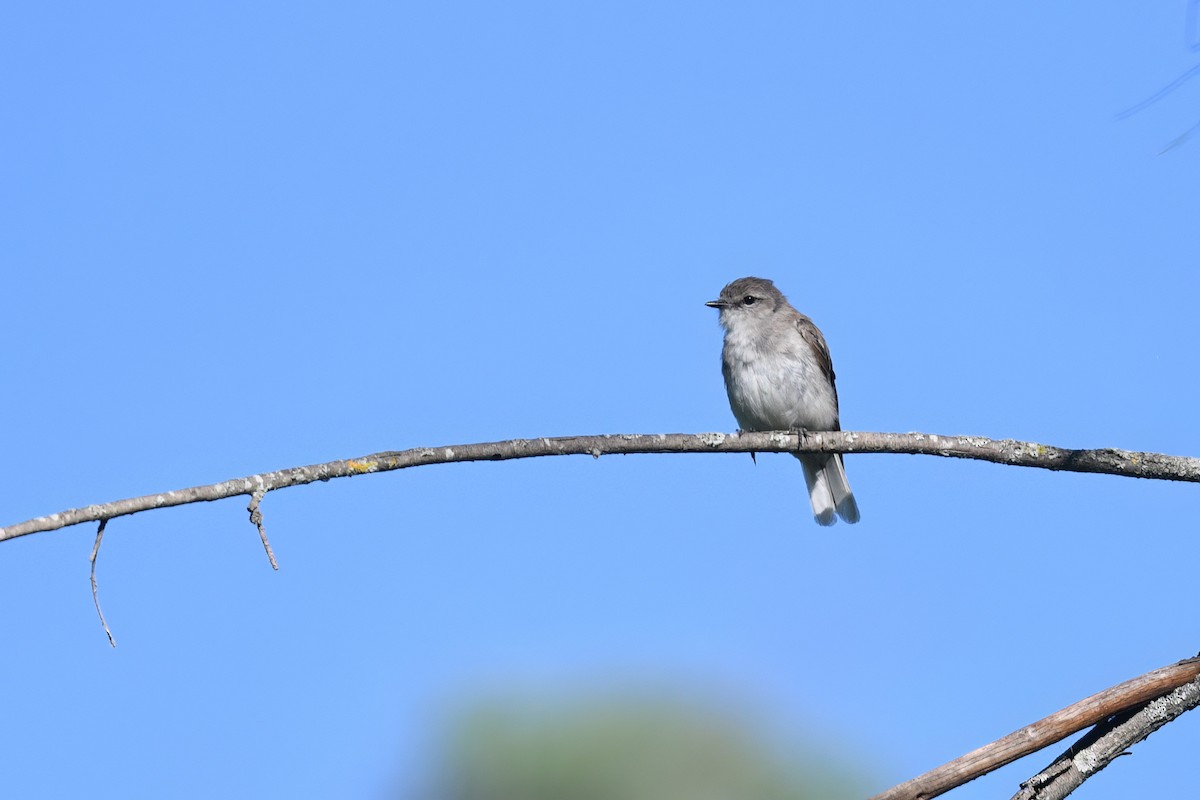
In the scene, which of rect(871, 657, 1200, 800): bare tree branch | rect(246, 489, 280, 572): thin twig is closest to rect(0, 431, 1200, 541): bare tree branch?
rect(246, 489, 280, 572): thin twig

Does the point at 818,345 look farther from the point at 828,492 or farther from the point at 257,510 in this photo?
the point at 257,510

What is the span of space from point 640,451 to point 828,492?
5.29 meters

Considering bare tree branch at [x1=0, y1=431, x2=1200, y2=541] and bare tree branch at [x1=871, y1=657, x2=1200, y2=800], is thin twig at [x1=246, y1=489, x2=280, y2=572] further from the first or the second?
bare tree branch at [x1=871, y1=657, x2=1200, y2=800]

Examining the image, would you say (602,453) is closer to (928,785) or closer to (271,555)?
(271,555)

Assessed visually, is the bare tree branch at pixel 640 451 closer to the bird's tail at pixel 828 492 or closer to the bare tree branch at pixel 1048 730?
the bare tree branch at pixel 1048 730

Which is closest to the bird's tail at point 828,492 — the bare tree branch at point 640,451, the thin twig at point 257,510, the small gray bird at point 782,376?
the small gray bird at point 782,376

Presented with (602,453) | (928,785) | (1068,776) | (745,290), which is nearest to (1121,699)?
(1068,776)

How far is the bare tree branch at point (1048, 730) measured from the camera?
10.3 ft

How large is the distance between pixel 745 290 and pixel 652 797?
7000mm

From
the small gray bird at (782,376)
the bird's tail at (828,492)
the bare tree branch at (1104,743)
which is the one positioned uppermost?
the small gray bird at (782,376)

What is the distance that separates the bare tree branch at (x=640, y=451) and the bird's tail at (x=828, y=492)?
4.44 meters

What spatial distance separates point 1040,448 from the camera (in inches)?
202

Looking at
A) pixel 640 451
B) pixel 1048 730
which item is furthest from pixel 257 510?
pixel 1048 730

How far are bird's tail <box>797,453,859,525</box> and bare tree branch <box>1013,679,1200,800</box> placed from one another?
276 inches
